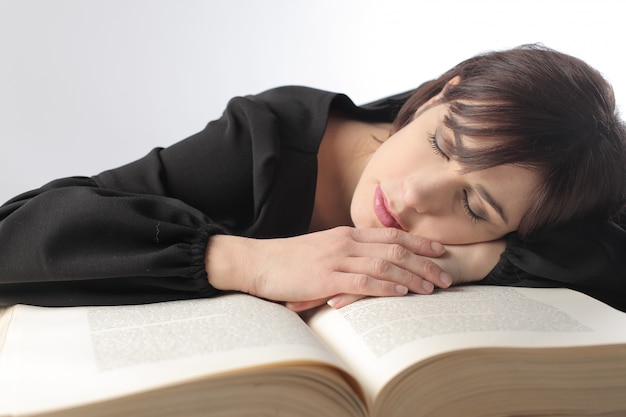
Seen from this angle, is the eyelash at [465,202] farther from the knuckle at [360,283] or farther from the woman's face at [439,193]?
the knuckle at [360,283]

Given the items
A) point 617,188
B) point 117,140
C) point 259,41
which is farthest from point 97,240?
point 259,41

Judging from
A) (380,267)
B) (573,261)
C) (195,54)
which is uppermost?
(195,54)

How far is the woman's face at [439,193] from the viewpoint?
1170 millimetres

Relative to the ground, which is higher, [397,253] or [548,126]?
[548,126]

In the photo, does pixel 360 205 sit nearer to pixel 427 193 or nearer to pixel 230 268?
pixel 427 193

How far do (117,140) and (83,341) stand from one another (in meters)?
1.68

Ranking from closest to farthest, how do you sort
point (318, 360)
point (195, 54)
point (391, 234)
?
point (318, 360), point (391, 234), point (195, 54)

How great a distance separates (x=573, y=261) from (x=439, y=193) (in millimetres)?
287

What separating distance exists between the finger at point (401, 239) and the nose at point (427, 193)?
54 millimetres

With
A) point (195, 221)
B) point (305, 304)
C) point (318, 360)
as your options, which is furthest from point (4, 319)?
point (318, 360)

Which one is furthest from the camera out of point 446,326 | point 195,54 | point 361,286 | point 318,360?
point 195,54

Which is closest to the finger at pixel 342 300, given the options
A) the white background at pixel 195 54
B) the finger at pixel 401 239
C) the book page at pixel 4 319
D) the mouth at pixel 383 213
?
the finger at pixel 401 239

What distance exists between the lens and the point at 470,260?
1216 mm

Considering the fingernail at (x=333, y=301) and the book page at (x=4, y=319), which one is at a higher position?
the book page at (x=4, y=319)
